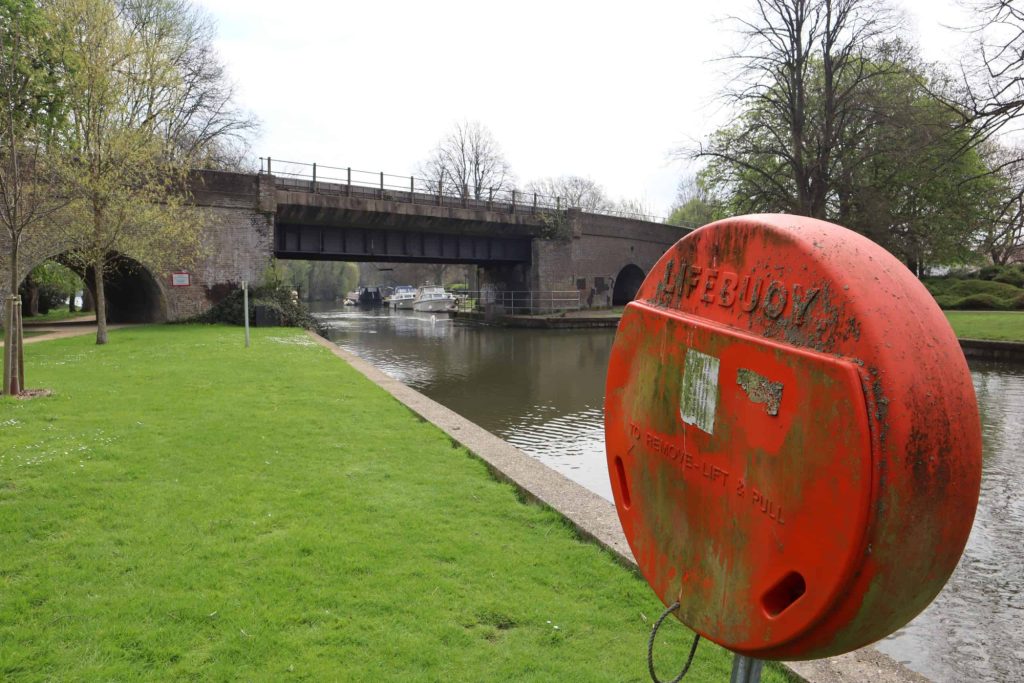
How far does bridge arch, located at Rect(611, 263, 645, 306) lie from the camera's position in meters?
44.2

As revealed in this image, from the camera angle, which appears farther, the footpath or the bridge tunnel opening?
the bridge tunnel opening

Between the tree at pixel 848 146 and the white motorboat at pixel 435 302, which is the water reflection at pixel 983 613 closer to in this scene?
the tree at pixel 848 146

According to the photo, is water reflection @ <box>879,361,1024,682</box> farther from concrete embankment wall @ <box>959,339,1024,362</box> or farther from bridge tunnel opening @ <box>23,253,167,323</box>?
bridge tunnel opening @ <box>23,253,167,323</box>

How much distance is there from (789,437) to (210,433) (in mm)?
6834

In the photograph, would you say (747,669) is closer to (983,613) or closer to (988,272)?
(983,613)

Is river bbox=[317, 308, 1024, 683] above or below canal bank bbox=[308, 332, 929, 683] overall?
below

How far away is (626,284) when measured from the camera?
45.0m

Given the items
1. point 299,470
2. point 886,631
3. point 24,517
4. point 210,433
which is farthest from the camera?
point 210,433

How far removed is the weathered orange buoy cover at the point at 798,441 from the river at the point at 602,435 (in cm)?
282

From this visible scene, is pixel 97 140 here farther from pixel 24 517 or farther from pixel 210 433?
pixel 24 517

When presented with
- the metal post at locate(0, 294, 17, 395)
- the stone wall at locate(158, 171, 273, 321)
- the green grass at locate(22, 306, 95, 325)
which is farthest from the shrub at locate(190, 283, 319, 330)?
the metal post at locate(0, 294, 17, 395)

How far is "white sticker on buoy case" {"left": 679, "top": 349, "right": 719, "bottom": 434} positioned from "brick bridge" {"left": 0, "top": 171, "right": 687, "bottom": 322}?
17.1m

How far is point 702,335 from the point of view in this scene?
188 cm

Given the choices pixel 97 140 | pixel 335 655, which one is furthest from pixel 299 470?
pixel 97 140
